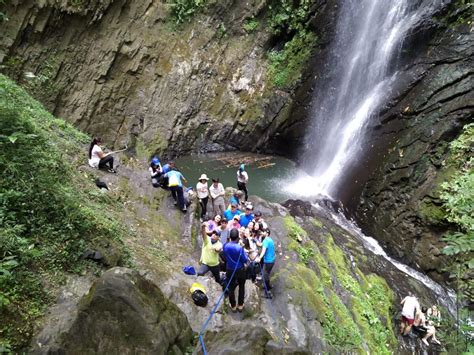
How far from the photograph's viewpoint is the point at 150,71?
17.1 m

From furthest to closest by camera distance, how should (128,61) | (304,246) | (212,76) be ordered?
(212,76) → (128,61) → (304,246)

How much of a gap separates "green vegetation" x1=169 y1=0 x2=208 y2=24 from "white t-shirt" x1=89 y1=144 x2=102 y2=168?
10768 mm

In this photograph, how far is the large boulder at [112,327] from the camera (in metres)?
3.50

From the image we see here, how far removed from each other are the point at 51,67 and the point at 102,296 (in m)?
14.4

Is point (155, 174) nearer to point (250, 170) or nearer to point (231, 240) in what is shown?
point (231, 240)

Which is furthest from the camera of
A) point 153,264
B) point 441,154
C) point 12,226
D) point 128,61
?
point 128,61

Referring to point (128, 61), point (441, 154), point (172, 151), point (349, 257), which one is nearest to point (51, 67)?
point (128, 61)

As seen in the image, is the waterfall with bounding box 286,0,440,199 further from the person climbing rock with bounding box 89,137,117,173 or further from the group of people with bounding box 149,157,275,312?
the person climbing rock with bounding box 89,137,117,173

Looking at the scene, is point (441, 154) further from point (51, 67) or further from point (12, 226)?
point (51, 67)

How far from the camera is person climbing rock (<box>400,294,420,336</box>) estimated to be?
321 inches

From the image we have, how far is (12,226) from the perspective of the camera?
447 centimetres

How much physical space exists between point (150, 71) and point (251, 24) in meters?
5.65

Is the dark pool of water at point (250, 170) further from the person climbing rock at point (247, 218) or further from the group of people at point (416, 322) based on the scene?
the group of people at point (416, 322)

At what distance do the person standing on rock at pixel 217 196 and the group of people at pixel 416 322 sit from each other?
502 centimetres
